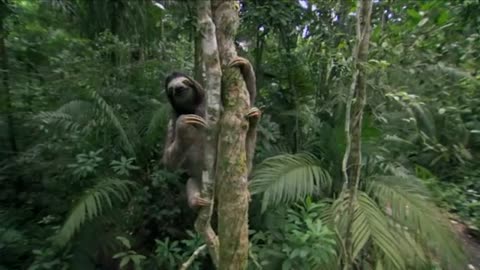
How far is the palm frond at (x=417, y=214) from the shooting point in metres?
3.43

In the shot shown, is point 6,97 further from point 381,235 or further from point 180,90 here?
point 381,235

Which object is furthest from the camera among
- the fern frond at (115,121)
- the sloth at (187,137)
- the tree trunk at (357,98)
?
the fern frond at (115,121)

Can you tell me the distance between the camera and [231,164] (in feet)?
7.00

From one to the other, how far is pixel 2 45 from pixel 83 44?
46.3 inches

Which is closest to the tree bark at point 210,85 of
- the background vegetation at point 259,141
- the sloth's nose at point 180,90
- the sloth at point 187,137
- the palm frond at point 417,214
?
the background vegetation at point 259,141

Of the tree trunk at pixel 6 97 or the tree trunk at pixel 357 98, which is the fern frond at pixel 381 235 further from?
the tree trunk at pixel 6 97

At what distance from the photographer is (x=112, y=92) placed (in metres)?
4.76

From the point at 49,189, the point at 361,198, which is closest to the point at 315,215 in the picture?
the point at 361,198

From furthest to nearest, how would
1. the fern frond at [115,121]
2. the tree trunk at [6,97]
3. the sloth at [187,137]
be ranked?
the tree trunk at [6,97]
the fern frond at [115,121]
the sloth at [187,137]

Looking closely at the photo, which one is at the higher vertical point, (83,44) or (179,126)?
(83,44)

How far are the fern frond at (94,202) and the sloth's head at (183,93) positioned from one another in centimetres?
81

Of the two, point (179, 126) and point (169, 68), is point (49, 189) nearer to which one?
point (179, 126)

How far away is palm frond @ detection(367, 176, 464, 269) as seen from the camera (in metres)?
3.43

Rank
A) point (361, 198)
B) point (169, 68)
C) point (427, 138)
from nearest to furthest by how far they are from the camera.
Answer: point (361, 198), point (169, 68), point (427, 138)
